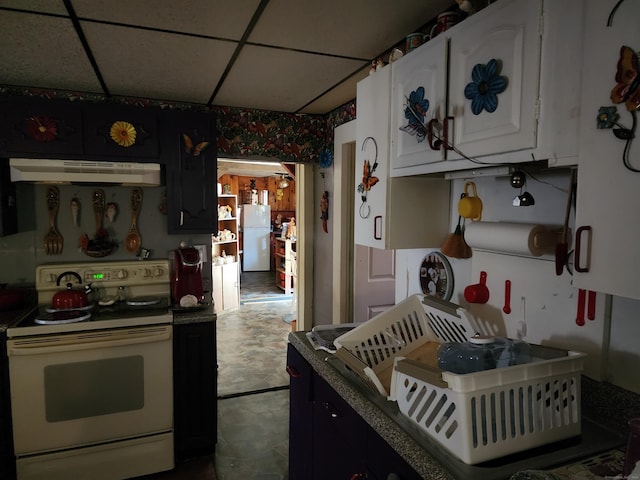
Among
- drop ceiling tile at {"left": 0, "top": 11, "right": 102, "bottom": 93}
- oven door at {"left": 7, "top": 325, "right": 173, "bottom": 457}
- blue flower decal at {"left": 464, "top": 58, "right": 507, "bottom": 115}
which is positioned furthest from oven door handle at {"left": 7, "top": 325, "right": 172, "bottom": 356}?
blue flower decal at {"left": 464, "top": 58, "right": 507, "bottom": 115}

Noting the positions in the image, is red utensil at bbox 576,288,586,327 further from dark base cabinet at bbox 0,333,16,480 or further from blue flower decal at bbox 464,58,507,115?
dark base cabinet at bbox 0,333,16,480

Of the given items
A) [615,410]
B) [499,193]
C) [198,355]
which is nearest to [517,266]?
[499,193]

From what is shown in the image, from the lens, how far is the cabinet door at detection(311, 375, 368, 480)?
1329 mm

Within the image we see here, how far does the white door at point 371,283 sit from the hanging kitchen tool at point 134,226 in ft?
5.04

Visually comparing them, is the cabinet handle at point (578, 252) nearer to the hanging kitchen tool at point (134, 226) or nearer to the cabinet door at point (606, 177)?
the cabinet door at point (606, 177)

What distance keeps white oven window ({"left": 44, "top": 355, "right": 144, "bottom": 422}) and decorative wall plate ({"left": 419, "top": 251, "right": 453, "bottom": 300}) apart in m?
1.60

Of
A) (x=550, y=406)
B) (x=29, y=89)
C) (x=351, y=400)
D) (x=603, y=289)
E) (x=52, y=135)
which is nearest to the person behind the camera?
(x=603, y=289)

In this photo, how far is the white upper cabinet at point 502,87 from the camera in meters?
0.95

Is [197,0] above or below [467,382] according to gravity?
above

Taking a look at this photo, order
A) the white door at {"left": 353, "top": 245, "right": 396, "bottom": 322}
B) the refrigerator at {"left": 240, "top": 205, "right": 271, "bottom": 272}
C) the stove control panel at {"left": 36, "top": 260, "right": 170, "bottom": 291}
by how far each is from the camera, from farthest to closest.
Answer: the refrigerator at {"left": 240, "top": 205, "right": 271, "bottom": 272}, the white door at {"left": 353, "top": 245, "right": 396, "bottom": 322}, the stove control panel at {"left": 36, "top": 260, "right": 170, "bottom": 291}

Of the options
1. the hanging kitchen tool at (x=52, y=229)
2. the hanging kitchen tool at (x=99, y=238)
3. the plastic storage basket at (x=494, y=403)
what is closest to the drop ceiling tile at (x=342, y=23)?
the plastic storage basket at (x=494, y=403)

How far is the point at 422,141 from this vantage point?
1.43 meters

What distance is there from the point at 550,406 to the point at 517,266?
1.67 ft

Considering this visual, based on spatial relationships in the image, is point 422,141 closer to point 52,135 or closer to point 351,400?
point 351,400
